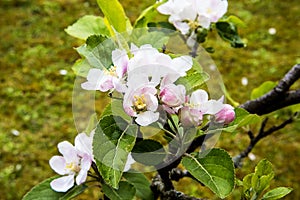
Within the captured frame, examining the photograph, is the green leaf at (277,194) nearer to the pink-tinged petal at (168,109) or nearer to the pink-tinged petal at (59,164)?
the pink-tinged petal at (168,109)

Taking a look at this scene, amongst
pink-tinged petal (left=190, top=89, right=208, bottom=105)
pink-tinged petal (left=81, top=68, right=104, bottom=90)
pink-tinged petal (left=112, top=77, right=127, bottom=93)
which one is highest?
pink-tinged petal (left=112, top=77, right=127, bottom=93)

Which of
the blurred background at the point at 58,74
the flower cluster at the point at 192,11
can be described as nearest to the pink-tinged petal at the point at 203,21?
the flower cluster at the point at 192,11

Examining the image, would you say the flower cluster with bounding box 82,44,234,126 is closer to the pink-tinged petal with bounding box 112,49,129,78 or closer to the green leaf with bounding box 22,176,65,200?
the pink-tinged petal with bounding box 112,49,129,78

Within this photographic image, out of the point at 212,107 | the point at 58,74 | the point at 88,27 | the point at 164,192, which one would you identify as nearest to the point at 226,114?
the point at 212,107

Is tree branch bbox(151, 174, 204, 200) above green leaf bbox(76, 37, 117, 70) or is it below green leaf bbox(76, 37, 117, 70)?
below

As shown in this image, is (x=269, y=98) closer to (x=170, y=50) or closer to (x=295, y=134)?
(x=170, y=50)

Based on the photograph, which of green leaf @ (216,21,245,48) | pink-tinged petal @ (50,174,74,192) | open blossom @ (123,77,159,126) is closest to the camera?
open blossom @ (123,77,159,126)

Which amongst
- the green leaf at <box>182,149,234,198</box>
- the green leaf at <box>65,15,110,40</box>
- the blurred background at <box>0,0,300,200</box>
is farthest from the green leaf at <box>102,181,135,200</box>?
the blurred background at <box>0,0,300,200</box>

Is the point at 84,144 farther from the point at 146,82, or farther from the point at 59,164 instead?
the point at 146,82
